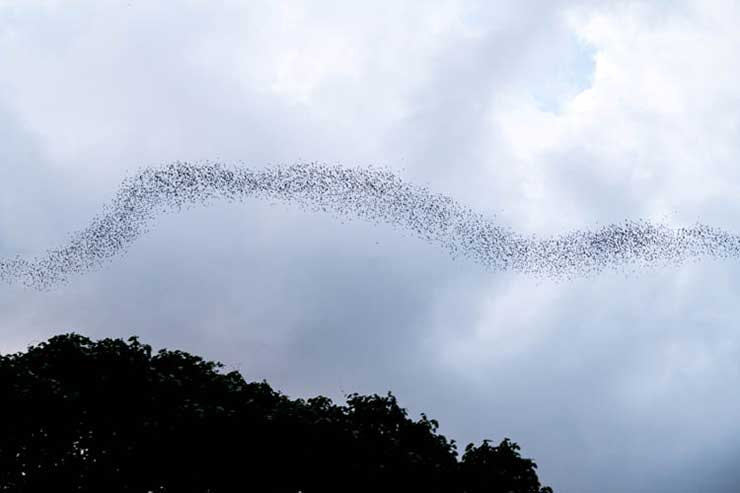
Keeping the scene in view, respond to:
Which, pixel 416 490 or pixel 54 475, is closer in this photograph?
pixel 54 475

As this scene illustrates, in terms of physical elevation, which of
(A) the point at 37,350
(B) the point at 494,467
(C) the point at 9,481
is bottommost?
(C) the point at 9,481

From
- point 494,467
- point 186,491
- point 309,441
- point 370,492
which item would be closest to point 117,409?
point 186,491

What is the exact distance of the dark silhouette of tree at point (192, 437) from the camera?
131 ft

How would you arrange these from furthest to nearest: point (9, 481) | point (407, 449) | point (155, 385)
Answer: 1. point (407, 449)
2. point (155, 385)
3. point (9, 481)

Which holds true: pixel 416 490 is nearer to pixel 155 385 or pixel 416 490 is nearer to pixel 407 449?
pixel 407 449

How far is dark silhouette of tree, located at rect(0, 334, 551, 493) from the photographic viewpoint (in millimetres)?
39906

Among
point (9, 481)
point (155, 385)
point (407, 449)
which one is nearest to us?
point (9, 481)

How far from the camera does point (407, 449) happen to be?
45000 millimetres

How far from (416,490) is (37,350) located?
1941cm

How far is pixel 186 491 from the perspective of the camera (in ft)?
136

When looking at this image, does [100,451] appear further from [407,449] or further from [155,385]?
[407,449]

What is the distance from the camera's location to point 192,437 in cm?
4122

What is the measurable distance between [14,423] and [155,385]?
6338mm

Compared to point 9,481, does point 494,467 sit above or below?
above
